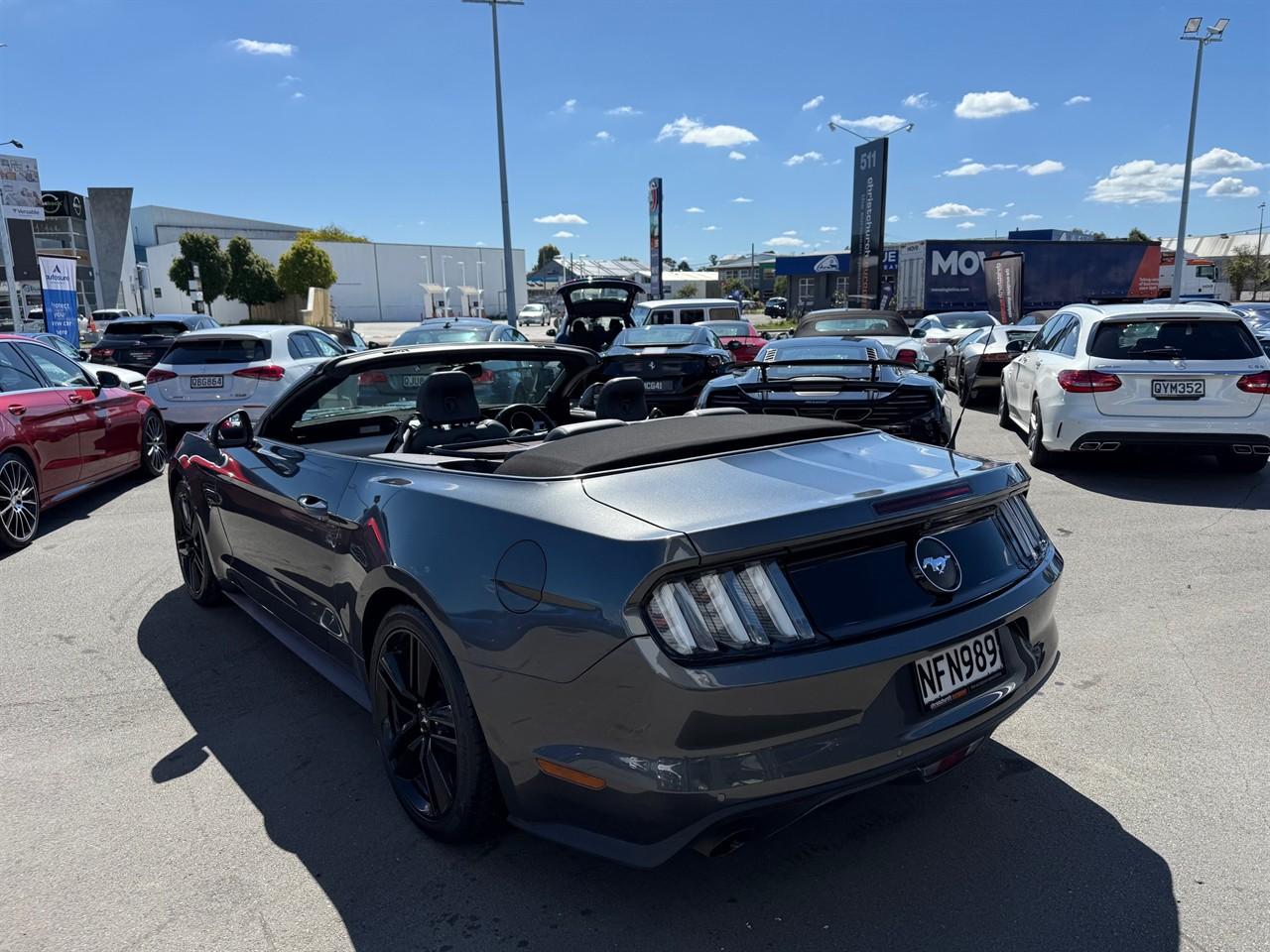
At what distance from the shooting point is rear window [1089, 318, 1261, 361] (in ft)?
25.3

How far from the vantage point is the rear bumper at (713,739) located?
6.75ft

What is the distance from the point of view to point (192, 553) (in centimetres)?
507

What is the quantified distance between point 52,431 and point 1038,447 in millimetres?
8828

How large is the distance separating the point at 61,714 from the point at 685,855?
286 centimetres

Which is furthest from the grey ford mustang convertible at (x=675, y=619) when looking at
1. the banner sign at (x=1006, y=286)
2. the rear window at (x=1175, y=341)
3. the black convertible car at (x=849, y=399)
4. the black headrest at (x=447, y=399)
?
the banner sign at (x=1006, y=286)

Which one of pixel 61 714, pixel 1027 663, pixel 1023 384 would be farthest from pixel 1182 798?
pixel 1023 384

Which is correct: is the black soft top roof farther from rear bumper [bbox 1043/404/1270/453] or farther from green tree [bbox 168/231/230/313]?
green tree [bbox 168/231/230/313]

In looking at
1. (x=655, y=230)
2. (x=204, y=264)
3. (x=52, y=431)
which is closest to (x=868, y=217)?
(x=655, y=230)

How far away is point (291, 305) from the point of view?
74250mm

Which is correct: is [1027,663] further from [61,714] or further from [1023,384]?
[1023,384]

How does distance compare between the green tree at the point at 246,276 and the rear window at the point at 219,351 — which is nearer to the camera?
the rear window at the point at 219,351

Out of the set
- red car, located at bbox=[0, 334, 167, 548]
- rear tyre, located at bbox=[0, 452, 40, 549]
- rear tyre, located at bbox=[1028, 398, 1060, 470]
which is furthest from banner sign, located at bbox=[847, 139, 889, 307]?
rear tyre, located at bbox=[0, 452, 40, 549]

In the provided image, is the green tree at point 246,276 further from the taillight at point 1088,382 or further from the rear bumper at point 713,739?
the rear bumper at point 713,739

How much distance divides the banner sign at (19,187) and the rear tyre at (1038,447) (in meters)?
35.1
